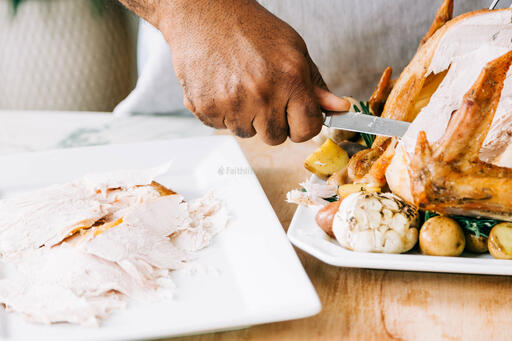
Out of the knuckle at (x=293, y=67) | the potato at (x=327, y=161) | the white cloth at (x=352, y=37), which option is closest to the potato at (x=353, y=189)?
the potato at (x=327, y=161)

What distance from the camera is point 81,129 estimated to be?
1.55 metres

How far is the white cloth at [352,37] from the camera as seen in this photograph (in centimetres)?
142

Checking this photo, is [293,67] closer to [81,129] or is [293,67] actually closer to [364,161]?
[364,161]

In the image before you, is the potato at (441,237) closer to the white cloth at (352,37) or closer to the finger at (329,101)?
the finger at (329,101)

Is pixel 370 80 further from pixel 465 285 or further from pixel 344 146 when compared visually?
pixel 465 285

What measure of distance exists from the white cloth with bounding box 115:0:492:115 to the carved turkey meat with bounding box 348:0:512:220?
0.37m

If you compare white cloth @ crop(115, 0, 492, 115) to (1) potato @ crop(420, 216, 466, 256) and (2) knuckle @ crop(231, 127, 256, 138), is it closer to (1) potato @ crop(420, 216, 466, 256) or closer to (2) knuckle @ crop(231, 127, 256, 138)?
(2) knuckle @ crop(231, 127, 256, 138)

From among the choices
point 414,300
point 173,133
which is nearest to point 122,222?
point 414,300

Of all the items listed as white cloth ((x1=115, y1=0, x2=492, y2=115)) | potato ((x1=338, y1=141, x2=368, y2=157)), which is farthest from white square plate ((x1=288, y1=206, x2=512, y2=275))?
white cloth ((x1=115, y1=0, x2=492, y2=115))

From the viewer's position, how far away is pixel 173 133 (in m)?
1.60

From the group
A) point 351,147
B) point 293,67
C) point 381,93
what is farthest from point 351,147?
point 293,67

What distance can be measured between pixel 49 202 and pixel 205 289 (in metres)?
0.37

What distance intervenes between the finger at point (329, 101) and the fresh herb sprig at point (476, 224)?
229mm

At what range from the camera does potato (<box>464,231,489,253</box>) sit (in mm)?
798
